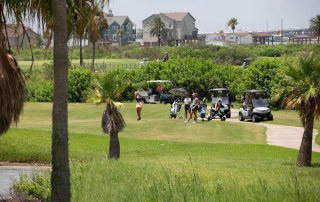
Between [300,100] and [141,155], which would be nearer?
[300,100]

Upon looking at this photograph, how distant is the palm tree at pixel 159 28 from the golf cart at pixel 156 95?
78.9 metres

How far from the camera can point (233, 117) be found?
148 feet

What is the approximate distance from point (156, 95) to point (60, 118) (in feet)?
156

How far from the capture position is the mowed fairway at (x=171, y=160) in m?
9.59

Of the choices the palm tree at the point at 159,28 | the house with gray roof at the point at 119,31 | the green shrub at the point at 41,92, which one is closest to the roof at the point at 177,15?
the palm tree at the point at 159,28

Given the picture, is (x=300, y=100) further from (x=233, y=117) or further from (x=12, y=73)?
(x=233, y=117)

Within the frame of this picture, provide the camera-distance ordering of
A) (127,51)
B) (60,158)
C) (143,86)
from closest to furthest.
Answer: (60,158) < (143,86) < (127,51)

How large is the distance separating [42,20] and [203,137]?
20.4m

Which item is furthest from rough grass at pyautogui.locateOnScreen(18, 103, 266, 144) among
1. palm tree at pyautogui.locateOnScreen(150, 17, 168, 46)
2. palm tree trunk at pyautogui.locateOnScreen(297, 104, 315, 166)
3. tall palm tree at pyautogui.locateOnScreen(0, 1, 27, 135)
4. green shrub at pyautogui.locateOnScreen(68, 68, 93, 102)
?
palm tree at pyautogui.locateOnScreen(150, 17, 168, 46)

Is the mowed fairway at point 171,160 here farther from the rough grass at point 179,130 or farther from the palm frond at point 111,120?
the palm frond at point 111,120

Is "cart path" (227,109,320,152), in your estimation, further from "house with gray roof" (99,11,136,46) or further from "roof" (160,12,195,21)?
"house with gray roof" (99,11,136,46)

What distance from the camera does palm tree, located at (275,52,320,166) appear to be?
19.9 metres

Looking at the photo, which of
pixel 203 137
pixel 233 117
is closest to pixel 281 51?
→ pixel 233 117

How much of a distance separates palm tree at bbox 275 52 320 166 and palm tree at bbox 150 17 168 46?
11732 centimetres
